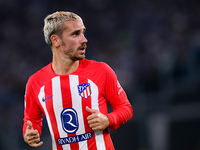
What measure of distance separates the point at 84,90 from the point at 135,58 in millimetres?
5625

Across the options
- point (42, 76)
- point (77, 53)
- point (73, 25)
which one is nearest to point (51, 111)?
point (42, 76)

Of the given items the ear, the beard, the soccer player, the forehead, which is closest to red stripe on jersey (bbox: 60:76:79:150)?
the soccer player

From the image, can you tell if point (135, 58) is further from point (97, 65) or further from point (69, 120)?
point (69, 120)

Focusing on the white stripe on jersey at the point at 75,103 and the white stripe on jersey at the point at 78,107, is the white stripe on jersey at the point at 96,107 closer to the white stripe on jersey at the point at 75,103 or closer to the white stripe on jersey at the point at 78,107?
the white stripe on jersey at the point at 75,103

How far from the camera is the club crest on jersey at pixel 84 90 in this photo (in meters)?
2.71

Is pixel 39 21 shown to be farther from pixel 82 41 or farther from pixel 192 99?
pixel 82 41

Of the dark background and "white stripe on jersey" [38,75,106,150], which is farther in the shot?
the dark background

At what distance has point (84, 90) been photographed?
2.72m

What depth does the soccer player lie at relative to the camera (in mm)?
2688

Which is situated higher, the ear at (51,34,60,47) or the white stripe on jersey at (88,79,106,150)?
the ear at (51,34,60,47)

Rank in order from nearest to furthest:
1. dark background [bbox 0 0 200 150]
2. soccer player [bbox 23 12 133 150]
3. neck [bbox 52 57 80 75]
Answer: soccer player [bbox 23 12 133 150]
neck [bbox 52 57 80 75]
dark background [bbox 0 0 200 150]

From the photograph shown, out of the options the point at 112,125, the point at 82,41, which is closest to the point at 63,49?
the point at 82,41

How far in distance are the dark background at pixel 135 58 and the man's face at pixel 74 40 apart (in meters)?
3.57

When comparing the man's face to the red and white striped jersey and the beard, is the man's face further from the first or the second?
the red and white striped jersey
